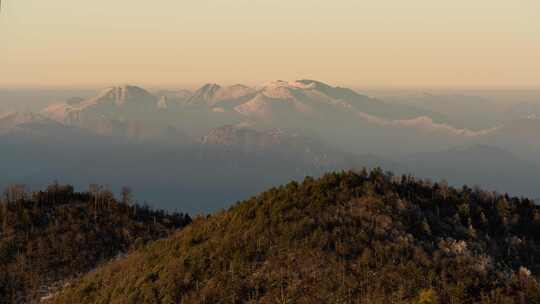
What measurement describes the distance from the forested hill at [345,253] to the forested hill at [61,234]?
16.9 m

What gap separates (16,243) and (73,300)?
4516cm

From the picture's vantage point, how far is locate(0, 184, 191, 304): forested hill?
335 feet

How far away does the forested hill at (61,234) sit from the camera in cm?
10225

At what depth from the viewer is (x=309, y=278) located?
62656mm

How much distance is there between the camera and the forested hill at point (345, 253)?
59.4 meters

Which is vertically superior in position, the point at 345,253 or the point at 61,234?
the point at 345,253

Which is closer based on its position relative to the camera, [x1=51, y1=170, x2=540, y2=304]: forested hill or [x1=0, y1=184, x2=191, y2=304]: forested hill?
[x1=51, y1=170, x2=540, y2=304]: forested hill

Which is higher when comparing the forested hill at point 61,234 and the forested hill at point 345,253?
the forested hill at point 345,253

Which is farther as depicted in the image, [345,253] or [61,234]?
[61,234]

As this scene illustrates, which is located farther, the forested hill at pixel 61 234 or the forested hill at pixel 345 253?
the forested hill at pixel 61 234

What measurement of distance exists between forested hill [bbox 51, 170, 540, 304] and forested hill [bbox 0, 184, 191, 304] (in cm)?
1694

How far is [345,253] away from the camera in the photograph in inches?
2635

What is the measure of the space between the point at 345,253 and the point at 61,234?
7934 cm

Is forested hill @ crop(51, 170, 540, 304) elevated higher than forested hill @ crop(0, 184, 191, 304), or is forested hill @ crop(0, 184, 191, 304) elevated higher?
forested hill @ crop(51, 170, 540, 304)
